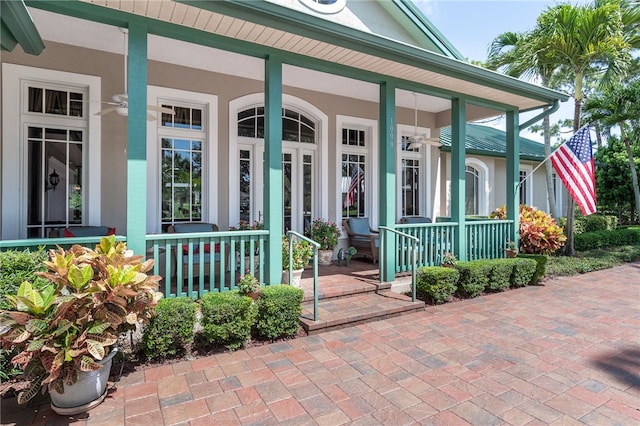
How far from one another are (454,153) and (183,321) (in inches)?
180

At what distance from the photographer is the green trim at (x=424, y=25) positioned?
622 cm

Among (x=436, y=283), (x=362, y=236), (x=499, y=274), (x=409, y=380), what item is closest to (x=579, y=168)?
(x=499, y=274)

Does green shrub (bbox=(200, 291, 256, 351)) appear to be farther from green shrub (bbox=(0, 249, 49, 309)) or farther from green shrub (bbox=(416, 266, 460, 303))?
green shrub (bbox=(416, 266, 460, 303))

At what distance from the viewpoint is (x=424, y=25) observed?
6414 millimetres

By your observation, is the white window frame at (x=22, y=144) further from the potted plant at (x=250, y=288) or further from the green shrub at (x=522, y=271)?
the green shrub at (x=522, y=271)

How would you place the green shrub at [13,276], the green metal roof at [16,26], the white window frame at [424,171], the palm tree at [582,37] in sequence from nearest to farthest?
1. the green metal roof at [16,26]
2. the green shrub at [13,276]
3. the palm tree at [582,37]
4. the white window frame at [424,171]

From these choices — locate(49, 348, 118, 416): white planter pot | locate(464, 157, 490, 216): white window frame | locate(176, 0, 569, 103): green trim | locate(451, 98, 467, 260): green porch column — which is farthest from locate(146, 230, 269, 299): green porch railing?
locate(464, 157, 490, 216): white window frame

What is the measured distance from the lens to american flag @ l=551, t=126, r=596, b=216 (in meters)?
5.57

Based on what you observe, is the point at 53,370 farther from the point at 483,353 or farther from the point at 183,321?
the point at 483,353

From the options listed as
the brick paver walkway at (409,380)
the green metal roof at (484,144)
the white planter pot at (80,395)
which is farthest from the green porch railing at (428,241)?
the white planter pot at (80,395)

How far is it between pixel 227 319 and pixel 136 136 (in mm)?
1902

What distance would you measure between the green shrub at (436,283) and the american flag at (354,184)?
101 inches

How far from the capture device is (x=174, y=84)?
530cm

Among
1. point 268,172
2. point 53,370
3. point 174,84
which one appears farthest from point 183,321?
point 174,84
